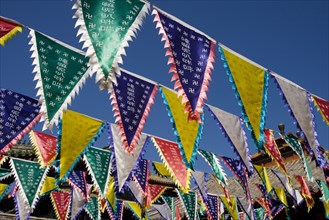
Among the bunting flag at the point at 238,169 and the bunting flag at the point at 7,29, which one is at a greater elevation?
the bunting flag at the point at 238,169

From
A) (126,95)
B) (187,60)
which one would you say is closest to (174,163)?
(126,95)

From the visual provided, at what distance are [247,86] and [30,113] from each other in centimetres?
461

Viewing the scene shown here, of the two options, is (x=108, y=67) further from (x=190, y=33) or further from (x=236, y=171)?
(x=236, y=171)

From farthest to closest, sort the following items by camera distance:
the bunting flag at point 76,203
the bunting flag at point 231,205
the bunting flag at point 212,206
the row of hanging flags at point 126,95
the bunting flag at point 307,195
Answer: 1. the bunting flag at point 231,205
2. the bunting flag at point 212,206
3. the bunting flag at point 76,203
4. the bunting flag at point 307,195
5. the row of hanging flags at point 126,95

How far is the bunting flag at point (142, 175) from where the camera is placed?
12.1 meters

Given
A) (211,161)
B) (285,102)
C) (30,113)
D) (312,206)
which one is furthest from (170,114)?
(312,206)

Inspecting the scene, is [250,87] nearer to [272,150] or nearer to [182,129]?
[182,129]

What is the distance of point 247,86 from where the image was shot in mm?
7426

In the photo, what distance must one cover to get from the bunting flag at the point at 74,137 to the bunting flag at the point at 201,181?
4.82m

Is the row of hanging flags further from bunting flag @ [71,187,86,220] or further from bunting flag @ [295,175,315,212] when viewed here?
bunting flag @ [295,175,315,212]

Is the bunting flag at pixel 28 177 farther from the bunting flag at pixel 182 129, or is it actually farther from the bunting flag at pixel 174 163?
the bunting flag at pixel 182 129

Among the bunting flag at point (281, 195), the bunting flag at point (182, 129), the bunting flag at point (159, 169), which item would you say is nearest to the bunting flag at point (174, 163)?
the bunting flag at point (159, 169)

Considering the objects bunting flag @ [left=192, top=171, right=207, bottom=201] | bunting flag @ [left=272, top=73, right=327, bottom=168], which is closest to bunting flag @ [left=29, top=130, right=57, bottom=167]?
bunting flag @ [left=192, top=171, right=207, bottom=201]

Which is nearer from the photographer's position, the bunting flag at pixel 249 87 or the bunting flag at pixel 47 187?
the bunting flag at pixel 249 87
